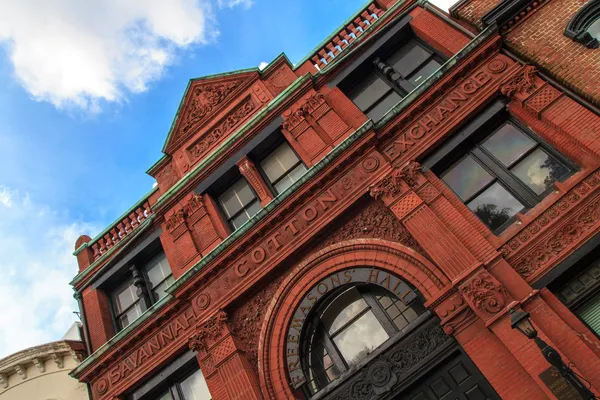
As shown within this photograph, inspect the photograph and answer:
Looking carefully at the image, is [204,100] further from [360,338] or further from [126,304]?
[360,338]

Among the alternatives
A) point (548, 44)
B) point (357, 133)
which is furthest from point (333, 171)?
point (548, 44)

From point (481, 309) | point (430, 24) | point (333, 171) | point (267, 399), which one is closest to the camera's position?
point (481, 309)

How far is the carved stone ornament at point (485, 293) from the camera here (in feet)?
29.0

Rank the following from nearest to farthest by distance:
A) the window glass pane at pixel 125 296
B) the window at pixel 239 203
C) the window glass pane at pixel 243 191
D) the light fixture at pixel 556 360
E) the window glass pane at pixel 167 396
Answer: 1. the light fixture at pixel 556 360
2. the window glass pane at pixel 167 396
3. the window at pixel 239 203
4. the window glass pane at pixel 243 191
5. the window glass pane at pixel 125 296

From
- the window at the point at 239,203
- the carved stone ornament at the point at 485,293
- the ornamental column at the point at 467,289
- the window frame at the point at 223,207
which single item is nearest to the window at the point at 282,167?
the window frame at the point at 223,207

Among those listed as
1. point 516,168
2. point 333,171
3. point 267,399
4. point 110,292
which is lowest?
point 267,399

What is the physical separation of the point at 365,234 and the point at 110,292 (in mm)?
9246

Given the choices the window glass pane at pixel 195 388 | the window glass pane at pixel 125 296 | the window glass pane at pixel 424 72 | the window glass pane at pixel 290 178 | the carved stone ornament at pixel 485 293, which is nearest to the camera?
the carved stone ornament at pixel 485 293

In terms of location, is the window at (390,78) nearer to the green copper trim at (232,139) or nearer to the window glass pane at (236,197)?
the green copper trim at (232,139)

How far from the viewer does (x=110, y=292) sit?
15.7 meters

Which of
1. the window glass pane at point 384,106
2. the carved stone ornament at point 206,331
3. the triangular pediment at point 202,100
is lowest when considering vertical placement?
the carved stone ornament at point 206,331

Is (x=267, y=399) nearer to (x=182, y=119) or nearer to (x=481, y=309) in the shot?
(x=481, y=309)

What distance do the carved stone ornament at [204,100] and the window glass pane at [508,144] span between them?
868 centimetres

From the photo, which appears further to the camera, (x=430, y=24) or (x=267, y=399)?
(x=430, y=24)
